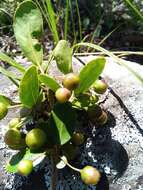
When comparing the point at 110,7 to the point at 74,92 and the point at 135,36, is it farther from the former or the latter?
the point at 74,92

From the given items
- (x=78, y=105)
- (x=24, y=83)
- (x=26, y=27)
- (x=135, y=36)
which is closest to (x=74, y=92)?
(x=78, y=105)

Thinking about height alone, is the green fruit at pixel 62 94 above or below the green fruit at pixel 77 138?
above

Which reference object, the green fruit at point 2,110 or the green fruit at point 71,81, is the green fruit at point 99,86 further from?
the green fruit at point 2,110

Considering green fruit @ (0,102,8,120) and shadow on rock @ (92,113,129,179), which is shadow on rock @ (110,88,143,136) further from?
green fruit @ (0,102,8,120)

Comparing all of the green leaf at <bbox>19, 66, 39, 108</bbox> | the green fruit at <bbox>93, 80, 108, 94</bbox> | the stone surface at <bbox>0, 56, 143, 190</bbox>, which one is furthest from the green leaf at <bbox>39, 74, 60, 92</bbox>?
the stone surface at <bbox>0, 56, 143, 190</bbox>

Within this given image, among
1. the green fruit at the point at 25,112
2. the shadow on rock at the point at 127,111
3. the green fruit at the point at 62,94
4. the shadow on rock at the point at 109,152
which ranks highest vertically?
the green fruit at the point at 62,94

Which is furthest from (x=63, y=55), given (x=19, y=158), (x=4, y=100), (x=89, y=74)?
(x=19, y=158)

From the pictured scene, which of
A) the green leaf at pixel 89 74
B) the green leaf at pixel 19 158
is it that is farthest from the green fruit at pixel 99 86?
the green leaf at pixel 19 158
